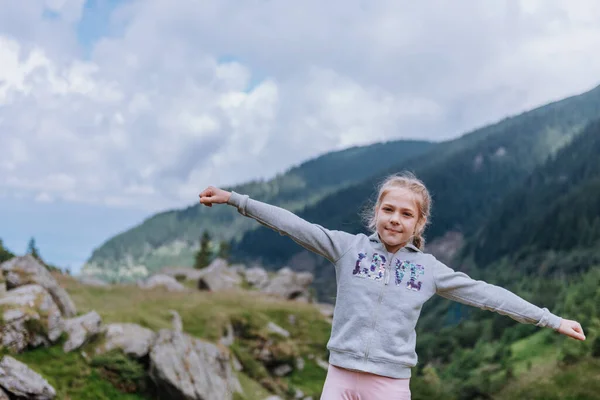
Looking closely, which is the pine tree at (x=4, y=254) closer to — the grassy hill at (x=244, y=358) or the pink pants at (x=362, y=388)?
the grassy hill at (x=244, y=358)

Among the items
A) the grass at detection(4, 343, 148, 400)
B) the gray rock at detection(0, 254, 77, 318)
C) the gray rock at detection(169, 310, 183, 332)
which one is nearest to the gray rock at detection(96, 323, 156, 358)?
the grass at detection(4, 343, 148, 400)

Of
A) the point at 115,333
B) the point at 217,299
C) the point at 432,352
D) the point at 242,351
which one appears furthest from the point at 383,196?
the point at 432,352

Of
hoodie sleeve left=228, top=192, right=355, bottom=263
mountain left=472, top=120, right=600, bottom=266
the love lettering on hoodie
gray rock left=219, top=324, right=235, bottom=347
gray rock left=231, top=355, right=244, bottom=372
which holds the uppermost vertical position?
mountain left=472, top=120, right=600, bottom=266

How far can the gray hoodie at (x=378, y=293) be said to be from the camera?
487 centimetres

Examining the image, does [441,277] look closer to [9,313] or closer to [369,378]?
[369,378]

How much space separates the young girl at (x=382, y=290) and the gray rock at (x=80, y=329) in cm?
1144

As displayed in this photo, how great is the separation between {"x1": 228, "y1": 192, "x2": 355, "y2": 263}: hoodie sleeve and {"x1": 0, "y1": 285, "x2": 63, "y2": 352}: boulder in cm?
1004

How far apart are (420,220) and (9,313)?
36.8 feet

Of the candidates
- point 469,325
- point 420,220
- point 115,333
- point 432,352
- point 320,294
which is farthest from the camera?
point 320,294

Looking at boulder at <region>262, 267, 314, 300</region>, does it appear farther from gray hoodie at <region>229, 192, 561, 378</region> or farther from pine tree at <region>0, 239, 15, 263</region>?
gray hoodie at <region>229, 192, 561, 378</region>

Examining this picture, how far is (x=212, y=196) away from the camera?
16.1 feet

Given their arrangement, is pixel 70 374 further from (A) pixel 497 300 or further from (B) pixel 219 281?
(B) pixel 219 281

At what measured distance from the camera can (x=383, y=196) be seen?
202 inches

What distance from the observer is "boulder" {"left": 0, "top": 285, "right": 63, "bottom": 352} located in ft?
44.3
